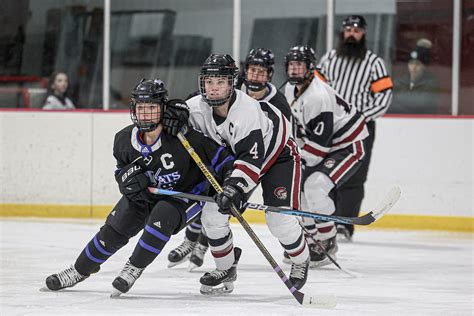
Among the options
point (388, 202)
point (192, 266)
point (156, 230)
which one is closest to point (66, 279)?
point (156, 230)

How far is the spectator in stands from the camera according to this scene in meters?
7.55

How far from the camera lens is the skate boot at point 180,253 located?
5086 millimetres

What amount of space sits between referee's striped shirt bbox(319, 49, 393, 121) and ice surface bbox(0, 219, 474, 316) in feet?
2.65

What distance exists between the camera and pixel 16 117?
7.43m

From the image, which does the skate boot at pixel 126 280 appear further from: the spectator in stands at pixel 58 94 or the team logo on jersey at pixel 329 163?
the spectator in stands at pixel 58 94

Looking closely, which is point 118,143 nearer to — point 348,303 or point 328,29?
point 348,303

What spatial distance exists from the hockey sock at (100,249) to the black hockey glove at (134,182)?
0.47ft

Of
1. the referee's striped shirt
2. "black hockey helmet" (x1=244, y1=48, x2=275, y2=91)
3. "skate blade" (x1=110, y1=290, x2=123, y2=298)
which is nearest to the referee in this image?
the referee's striped shirt

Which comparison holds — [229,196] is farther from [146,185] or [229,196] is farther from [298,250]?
[298,250]

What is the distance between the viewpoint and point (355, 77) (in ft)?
21.7

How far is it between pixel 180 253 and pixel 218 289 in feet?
2.78

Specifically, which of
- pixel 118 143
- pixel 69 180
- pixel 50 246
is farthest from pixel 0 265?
pixel 69 180

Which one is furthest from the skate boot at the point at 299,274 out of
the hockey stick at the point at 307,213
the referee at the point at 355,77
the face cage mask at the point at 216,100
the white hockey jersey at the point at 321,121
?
the referee at the point at 355,77

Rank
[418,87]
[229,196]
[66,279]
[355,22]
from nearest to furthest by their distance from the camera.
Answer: [229,196], [66,279], [355,22], [418,87]
